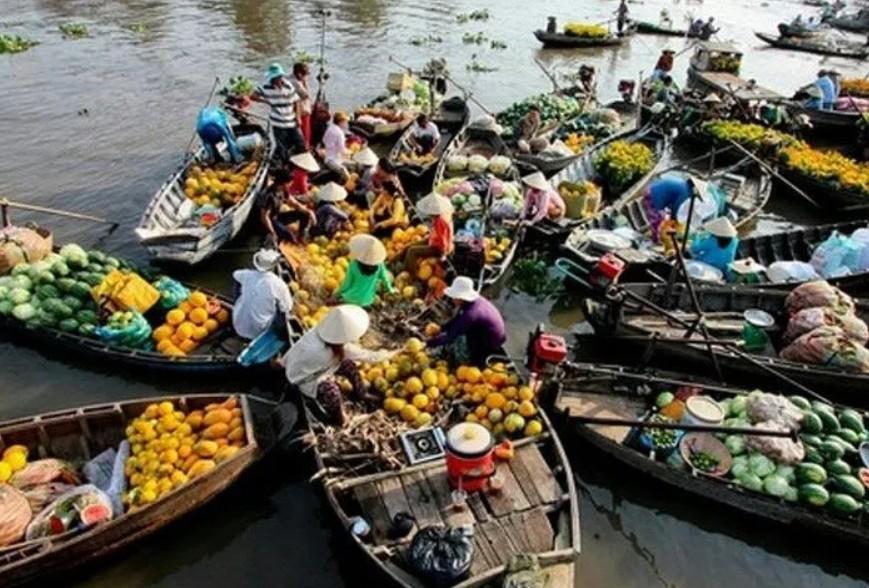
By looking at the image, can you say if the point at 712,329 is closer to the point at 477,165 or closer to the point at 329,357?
the point at 329,357

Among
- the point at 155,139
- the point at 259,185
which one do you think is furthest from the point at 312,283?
the point at 155,139

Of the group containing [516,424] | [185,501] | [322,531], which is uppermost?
[516,424]

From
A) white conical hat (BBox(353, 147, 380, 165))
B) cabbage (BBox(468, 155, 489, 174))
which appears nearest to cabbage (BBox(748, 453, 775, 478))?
white conical hat (BBox(353, 147, 380, 165))

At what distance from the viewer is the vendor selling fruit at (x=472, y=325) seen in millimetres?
8805

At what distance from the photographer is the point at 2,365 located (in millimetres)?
10781

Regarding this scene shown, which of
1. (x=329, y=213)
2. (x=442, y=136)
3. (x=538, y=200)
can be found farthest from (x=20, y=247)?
(x=442, y=136)

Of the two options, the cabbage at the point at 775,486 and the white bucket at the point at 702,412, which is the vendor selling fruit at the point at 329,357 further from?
the cabbage at the point at 775,486

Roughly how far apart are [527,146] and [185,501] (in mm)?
12836

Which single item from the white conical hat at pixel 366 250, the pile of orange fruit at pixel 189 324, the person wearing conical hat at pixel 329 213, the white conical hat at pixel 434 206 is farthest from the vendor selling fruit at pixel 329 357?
the person wearing conical hat at pixel 329 213

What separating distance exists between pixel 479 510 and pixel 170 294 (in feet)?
21.5

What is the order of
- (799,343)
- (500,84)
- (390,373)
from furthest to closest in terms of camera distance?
(500,84) < (799,343) < (390,373)

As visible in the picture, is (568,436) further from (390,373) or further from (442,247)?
(442,247)

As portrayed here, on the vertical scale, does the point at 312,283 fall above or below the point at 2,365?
above

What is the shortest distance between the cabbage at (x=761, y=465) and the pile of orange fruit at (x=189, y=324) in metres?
8.15
